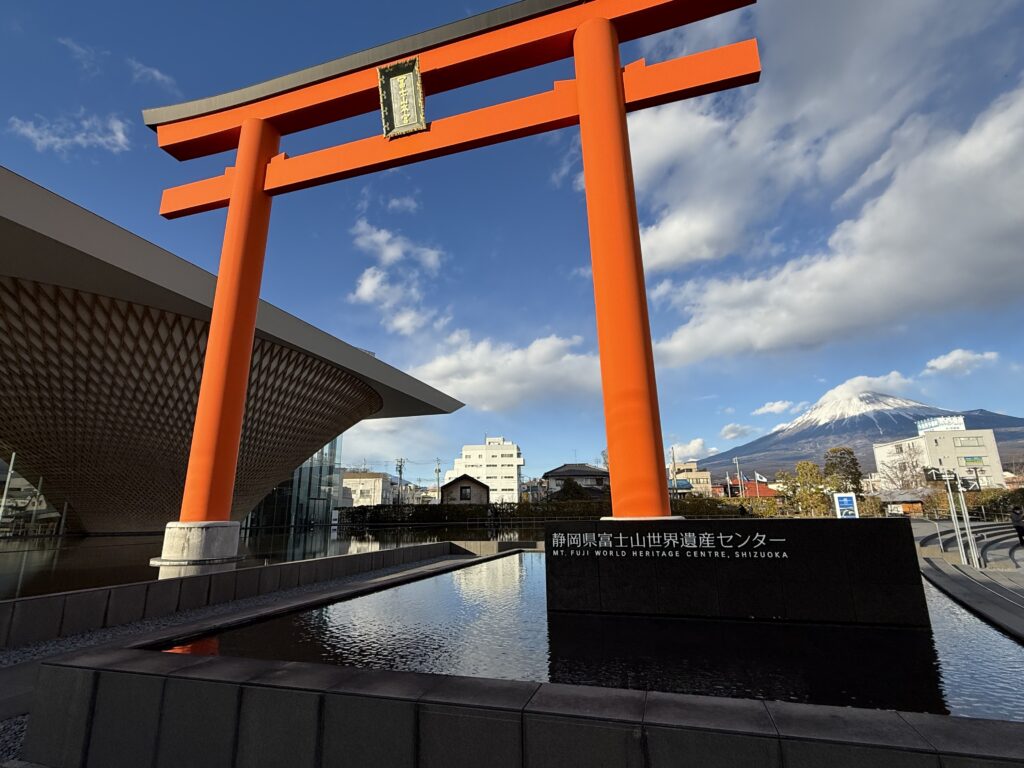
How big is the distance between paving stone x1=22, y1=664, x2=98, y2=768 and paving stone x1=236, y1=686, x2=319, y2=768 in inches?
44.4

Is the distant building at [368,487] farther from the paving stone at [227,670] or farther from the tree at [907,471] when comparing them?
the paving stone at [227,670]

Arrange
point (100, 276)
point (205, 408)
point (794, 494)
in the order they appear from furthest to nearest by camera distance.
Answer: point (794, 494), point (100, 276), point (205, 408)

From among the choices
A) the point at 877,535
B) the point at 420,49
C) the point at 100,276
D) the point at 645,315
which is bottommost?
the point at 877,535

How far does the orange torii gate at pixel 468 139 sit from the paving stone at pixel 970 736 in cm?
427

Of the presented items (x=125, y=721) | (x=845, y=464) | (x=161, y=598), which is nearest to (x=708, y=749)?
(x=125, y=721)

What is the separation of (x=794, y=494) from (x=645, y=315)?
2357 cm

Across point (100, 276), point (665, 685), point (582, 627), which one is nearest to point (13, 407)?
point (100, 276)

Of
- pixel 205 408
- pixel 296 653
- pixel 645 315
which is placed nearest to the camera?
pixel 296 653

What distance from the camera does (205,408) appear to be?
9516 mm

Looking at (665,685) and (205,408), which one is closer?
(665,685)

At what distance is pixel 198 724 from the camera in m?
2.95

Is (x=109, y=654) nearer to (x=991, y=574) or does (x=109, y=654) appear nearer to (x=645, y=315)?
(x=645, y=315)

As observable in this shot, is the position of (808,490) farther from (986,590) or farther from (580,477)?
(580,477)

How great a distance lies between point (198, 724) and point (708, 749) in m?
2.81
